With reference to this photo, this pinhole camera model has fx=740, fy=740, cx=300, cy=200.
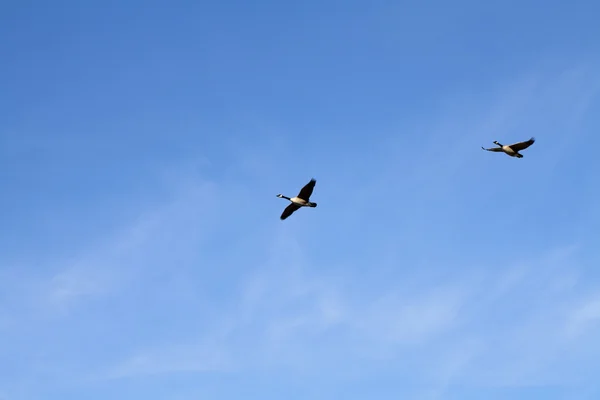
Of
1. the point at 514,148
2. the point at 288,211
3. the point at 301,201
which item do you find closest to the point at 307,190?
the point at 301,201

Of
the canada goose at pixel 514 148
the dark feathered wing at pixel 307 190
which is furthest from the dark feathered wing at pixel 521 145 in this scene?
the dark feathered wing at pixel 307 190

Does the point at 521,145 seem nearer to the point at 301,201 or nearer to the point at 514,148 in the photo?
the point at 514,148

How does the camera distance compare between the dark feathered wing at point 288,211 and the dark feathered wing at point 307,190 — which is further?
the dark feathered wing at point 288,211

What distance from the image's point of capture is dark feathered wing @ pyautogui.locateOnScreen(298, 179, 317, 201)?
94.4 meters

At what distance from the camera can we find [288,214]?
328 ft

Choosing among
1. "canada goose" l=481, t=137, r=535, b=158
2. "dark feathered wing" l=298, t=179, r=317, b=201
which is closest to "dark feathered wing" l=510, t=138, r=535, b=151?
"canada goose" l=481, t=137, r=535, b=158

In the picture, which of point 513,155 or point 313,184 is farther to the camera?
point 513,155

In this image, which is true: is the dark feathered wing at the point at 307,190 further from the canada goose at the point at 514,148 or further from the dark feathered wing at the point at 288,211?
the canada goose at the point at 514,148

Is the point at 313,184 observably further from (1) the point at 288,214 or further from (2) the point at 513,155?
(2) the point at 513,155

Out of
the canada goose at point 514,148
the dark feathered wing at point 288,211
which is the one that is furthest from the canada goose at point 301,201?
the canada goose at point 514,148

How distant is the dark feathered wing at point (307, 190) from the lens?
94375 millimetres

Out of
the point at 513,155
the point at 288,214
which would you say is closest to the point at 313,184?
the point at 288,214

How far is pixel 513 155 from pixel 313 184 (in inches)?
1125

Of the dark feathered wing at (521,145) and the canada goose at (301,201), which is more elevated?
the dark feathered wing at (521,145)
